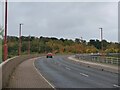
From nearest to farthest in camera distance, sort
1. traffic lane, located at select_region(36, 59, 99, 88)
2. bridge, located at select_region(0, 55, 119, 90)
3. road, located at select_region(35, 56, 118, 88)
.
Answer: bridge, located at select_region(0, 55, 119, 90), traffic lane, located at select_region(36, 59, 99, 88), road, located at select_region(35, 56, 118, 88)

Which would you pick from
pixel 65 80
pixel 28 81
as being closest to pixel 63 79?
pixel 65 80

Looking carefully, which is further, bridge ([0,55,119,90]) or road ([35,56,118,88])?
road ([35,56,118,88])

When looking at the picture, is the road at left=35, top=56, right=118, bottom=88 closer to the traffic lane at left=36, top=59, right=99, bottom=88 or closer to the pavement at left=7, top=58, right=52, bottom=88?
the traffic lane at left=36, top=59, right=99, bottom=88

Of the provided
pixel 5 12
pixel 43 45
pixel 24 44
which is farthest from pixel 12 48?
pixel 5 12

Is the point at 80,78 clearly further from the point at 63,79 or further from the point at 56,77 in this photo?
the point at 56,77

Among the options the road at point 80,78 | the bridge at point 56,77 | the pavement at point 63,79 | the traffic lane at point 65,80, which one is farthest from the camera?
the road at point 80,78

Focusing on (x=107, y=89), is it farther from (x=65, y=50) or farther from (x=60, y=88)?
(x=65, y=50)

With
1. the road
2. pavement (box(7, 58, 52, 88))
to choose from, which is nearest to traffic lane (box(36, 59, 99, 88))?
the road

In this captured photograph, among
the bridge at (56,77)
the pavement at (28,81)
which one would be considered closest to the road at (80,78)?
the bridge at (56,77)

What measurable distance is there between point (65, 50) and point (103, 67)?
13211 centimetres

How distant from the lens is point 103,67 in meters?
40.5

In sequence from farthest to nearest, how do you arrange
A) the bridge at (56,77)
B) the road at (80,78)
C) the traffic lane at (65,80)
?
the road at (80,78), the traffic lane at (65,80), the bridge at (56,77)

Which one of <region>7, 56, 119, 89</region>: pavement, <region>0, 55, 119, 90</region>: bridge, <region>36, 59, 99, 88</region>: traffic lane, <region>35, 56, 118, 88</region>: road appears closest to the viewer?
<region>0, 55, 119, 90</region>: bridge

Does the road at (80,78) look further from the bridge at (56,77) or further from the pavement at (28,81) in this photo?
the pavement at (28,81)
